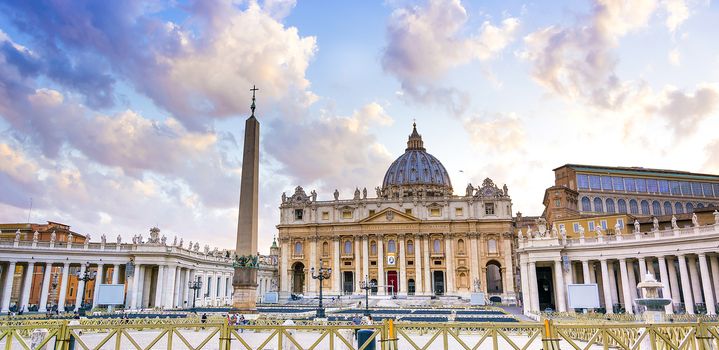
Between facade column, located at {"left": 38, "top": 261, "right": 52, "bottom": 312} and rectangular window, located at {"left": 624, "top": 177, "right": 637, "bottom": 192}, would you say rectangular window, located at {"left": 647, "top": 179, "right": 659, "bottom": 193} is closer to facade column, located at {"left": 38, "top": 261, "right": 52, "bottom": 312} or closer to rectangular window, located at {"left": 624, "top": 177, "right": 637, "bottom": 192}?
rectangular window, located at {"left": 624, "top": 177, "right": 637, "bottom": 192}

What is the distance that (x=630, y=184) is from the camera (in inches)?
2714

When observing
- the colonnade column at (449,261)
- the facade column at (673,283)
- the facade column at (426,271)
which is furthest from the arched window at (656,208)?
the facade column at (426,271)

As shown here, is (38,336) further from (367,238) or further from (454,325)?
(367,238)

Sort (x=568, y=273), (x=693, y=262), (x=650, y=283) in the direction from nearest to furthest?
(x=650, y=283) < (x=693, y=262) < (x=568, y=273)

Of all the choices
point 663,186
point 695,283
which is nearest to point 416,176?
point 663,186

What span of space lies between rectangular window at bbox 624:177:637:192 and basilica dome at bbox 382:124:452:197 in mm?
43253

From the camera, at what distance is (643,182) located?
69.5 metres

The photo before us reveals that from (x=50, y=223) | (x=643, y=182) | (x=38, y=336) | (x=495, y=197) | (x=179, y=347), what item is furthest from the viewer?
(x=495, y=197)

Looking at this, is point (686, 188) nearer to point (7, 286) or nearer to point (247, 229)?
point (247, 229)

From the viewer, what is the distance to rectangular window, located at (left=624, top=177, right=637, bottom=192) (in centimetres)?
6864

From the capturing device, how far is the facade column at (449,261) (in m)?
81.3

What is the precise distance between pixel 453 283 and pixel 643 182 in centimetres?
3222

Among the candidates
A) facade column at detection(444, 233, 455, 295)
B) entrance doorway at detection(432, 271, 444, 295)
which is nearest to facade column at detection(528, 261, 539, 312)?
facade column at detection(444, 233, 455, 295)

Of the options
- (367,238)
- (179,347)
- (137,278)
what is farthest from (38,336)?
(367,238)
